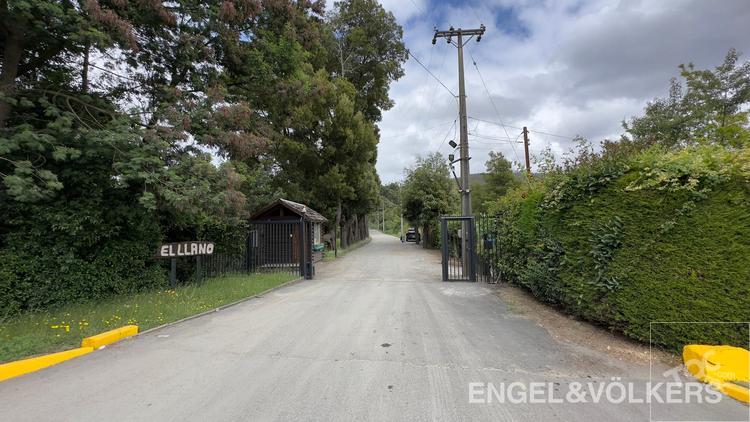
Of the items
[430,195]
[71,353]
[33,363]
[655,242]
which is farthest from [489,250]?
[430,195]

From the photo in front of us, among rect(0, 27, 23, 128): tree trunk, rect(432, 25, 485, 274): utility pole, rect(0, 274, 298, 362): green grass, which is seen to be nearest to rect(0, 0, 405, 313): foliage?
rect(0, 27, 23, 128): tree trunk

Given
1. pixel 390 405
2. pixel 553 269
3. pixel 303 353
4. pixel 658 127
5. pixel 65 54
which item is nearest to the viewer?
pixel 390 405

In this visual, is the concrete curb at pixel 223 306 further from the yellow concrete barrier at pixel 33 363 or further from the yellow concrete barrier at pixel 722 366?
the yellow concrete barrier at pixel 722 366

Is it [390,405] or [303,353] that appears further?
[303,353]

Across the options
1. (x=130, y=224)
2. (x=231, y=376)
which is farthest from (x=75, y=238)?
(x=231, y=376)

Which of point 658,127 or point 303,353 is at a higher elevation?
point 658,127

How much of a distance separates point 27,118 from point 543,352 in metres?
9.66

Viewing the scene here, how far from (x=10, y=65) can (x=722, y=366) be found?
38.1 ft

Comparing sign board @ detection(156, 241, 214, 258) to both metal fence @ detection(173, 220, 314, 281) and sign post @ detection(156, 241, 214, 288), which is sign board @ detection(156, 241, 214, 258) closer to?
sign post @ detection(156, 241, 214, 288)

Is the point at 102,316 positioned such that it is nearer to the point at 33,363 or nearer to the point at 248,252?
the point at 33,363

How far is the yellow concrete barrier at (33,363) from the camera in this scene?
3654 mm

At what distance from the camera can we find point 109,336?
15.5 feet

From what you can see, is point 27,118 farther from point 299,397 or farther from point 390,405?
point 390,405

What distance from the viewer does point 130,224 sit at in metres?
7.31
